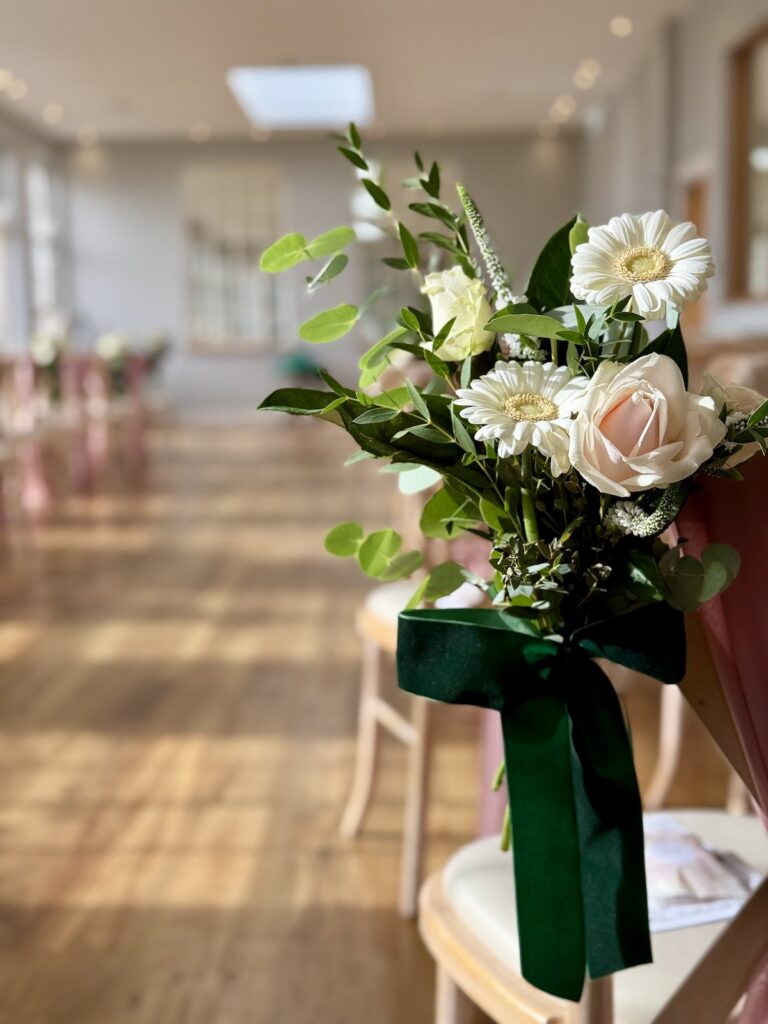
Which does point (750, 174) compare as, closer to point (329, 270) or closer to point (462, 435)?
point (329, 270)

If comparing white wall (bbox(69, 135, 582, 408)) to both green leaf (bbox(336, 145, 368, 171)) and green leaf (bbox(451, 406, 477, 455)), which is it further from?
green leaf (bbox(451, 406, 477, 455))

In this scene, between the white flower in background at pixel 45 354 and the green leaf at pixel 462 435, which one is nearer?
the green leaf at pixel 462 435

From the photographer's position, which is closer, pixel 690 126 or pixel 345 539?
pixel 345 539

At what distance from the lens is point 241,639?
397cm

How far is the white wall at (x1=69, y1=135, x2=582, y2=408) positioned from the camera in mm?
14453

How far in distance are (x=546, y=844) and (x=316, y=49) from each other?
10.2 metres

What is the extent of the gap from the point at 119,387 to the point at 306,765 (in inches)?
263

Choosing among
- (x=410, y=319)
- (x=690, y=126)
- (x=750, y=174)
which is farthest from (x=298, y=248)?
(x=690, y=126)

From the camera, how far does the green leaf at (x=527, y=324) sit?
0.72 metres

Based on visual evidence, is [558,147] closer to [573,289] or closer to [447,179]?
[447,179]

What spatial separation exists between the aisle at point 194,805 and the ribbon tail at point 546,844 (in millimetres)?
1098

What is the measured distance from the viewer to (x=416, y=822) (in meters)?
2.09

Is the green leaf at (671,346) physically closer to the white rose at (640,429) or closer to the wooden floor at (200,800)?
the white rose at (640,429)

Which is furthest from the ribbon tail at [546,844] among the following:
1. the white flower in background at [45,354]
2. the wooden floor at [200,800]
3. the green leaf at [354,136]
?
the white flower in background at [45,354]
